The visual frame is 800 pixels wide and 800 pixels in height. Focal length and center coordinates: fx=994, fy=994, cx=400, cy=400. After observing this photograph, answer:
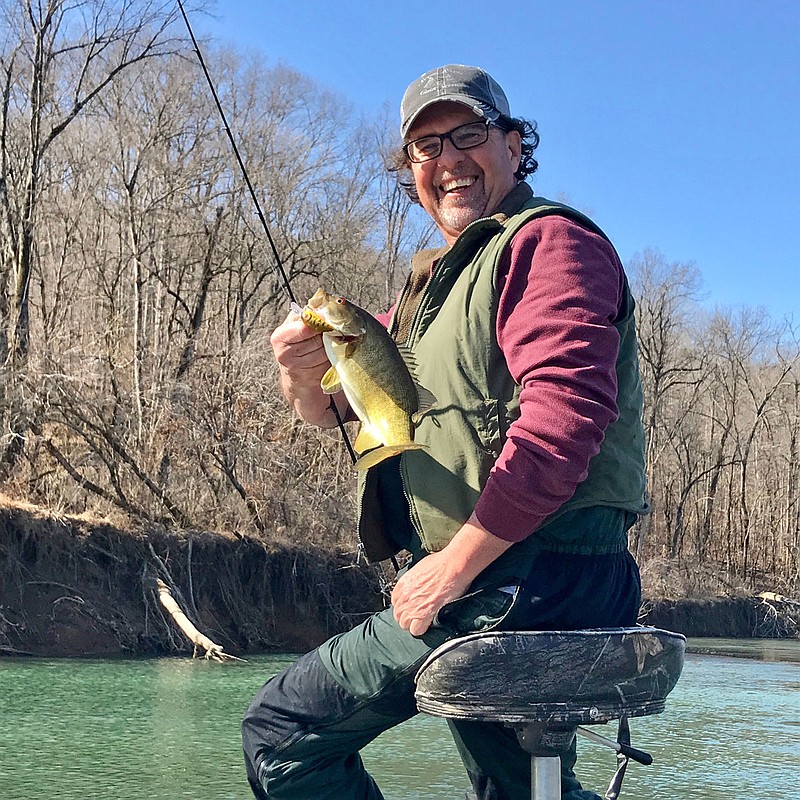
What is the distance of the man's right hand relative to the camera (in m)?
2.31

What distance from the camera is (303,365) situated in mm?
2441

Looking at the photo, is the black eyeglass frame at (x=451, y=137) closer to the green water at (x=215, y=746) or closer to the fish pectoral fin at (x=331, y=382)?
the fish pectoral fin at (x=331, y=382)

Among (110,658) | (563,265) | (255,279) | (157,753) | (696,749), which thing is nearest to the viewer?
(563,265)

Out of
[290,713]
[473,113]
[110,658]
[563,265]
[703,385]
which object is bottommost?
[110,658]

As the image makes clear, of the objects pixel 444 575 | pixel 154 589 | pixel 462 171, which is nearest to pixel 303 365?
pixel 462 171

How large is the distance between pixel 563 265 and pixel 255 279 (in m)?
18.0

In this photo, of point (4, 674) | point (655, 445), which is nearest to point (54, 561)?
point (4, 674)

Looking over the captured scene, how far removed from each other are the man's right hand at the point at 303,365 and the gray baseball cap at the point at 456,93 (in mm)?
546

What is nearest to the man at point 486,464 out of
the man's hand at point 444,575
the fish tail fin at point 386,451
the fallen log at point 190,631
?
the man's hand at point 444,575

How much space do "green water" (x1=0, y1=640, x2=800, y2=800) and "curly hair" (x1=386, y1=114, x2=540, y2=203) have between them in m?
2.53

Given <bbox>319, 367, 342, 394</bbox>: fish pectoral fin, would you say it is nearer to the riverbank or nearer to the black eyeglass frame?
the black eyeglass frame

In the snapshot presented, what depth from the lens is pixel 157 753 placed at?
Result: 4.83m

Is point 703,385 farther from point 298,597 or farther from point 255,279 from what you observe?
point 298,597

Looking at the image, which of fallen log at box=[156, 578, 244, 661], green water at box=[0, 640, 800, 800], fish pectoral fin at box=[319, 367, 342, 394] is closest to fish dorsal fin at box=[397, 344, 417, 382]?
fish pectoral fin at box=[319, 367, 342, 394]
